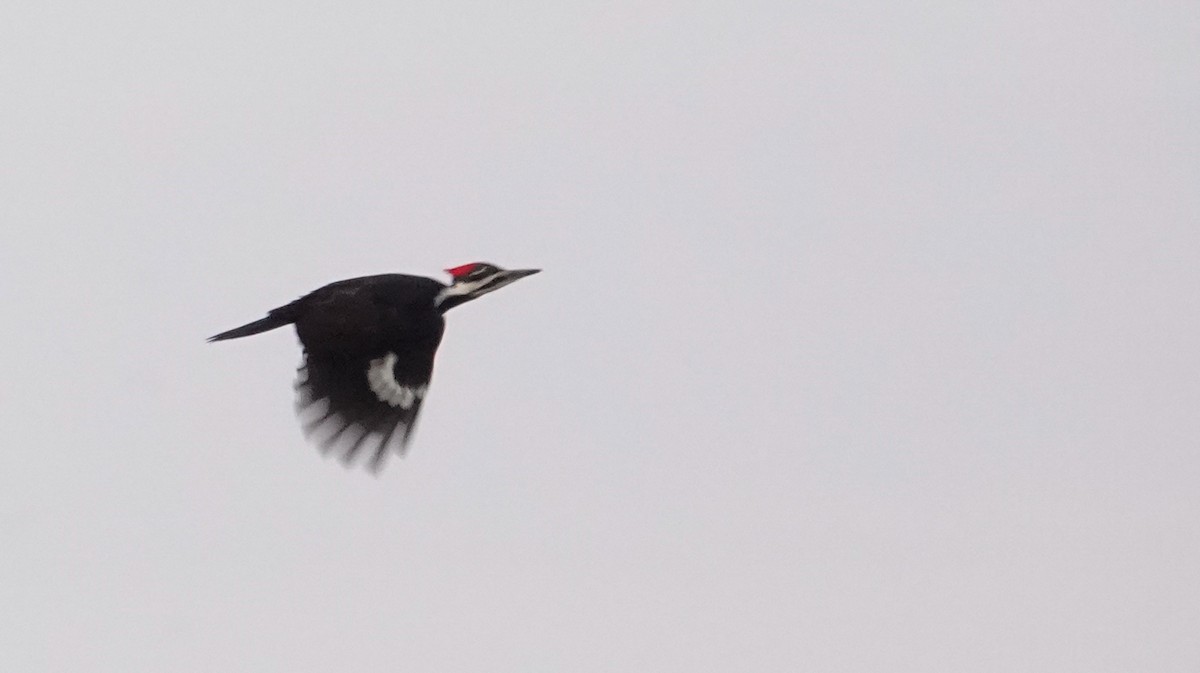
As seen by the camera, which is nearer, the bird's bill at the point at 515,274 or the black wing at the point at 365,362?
the black wing at the point at 365,362

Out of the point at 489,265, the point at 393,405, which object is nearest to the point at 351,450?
the point at 393,405

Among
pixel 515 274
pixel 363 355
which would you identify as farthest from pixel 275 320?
pixel 515 274

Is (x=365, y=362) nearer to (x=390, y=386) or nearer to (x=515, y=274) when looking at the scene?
(x=390, y=386)

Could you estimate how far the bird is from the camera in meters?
25.6

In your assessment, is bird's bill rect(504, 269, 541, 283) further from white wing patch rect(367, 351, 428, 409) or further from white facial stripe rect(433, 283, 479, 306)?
white wing patch rect(367, 351, 428, 409)

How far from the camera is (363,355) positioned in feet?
84.7

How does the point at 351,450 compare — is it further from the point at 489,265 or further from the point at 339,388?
the point at 489,265

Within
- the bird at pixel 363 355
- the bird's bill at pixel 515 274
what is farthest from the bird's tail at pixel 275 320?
the bird's bill at pixel 515 274

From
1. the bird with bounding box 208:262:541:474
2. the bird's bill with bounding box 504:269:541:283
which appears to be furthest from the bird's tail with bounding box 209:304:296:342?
the bird's bill with bounding box 504:269:541:283

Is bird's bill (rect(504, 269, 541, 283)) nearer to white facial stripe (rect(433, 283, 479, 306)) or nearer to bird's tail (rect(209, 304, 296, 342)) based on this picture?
white facial stripe (rect(433, 283, 479, 306))

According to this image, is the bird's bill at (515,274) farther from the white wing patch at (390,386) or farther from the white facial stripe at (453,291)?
the white wing patch at (390,386)

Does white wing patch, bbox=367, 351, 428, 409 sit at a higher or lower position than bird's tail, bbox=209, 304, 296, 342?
lower

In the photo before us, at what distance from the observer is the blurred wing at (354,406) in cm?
2561

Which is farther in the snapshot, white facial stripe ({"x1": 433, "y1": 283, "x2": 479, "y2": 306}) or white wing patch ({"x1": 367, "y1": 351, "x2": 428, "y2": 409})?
white facial stripe ({"x1": 433, "y1": 283, "x2": 479, "y2": 306})
